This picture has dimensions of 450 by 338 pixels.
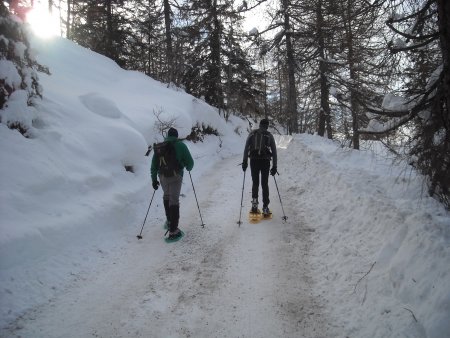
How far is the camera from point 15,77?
7.54 meters

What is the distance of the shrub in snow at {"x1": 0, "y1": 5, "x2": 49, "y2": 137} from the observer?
7.16 m

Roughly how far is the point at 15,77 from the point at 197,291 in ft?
21.5

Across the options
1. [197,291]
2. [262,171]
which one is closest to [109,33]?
[262,171]

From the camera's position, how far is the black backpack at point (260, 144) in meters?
7.96

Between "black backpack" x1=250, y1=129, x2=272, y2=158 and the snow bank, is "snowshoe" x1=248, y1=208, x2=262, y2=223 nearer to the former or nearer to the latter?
the snow bank

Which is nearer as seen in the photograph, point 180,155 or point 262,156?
point 180,155

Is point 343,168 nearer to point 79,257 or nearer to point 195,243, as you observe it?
point 195,243

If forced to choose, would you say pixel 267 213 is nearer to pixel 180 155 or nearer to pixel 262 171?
pixel 262 171

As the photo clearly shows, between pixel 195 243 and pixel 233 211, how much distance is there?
212cm

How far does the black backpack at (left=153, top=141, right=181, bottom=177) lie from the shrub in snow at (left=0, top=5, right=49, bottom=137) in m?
3.08

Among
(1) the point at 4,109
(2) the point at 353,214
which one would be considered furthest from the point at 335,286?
(1) the point at 4,109

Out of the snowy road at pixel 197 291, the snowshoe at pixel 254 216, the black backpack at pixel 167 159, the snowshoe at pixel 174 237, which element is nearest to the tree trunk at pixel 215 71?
the snowshoe at pixel 254 216

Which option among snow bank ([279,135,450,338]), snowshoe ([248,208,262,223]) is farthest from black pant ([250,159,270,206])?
snow bank ([279,135,450,338])

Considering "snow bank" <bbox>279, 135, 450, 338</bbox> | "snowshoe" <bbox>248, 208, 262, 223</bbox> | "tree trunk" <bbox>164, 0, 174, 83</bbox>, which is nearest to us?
"snow bank" <bbox>279, 135, 450, 338</bbox>
